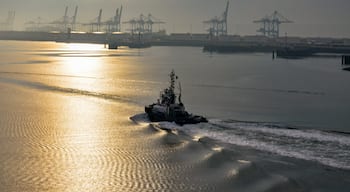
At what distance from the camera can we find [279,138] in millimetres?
16672

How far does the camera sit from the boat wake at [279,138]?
14.3 meters

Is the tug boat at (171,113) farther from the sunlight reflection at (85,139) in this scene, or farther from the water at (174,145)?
the sunlight reflection at (85,139)

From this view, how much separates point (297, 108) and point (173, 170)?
13784 millimetres

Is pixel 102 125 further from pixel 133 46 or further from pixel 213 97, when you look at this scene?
pixel 133 46

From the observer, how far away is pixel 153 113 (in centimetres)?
2075

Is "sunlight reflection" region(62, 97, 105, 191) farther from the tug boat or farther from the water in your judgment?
the tug boat

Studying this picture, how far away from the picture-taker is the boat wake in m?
14.3

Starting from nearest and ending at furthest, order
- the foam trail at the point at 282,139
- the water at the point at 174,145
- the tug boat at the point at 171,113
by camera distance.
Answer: the water at the point at 174,145, the foam trail at the point at 282,139, the tug boat at the point at 171,113

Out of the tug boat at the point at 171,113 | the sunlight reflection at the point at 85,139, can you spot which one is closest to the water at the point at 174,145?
the sunlight reflection at the point at 85,139

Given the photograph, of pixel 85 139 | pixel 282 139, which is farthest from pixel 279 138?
pixel 85 139

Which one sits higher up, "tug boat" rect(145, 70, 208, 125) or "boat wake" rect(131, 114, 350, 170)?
"tug boat" rect(145, 70, 208, 125)

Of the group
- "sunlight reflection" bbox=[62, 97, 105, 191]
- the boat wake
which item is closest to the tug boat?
the boat wake

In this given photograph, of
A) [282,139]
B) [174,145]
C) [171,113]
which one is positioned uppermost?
[171,113]

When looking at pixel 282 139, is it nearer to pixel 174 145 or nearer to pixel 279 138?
pixel 279 138
